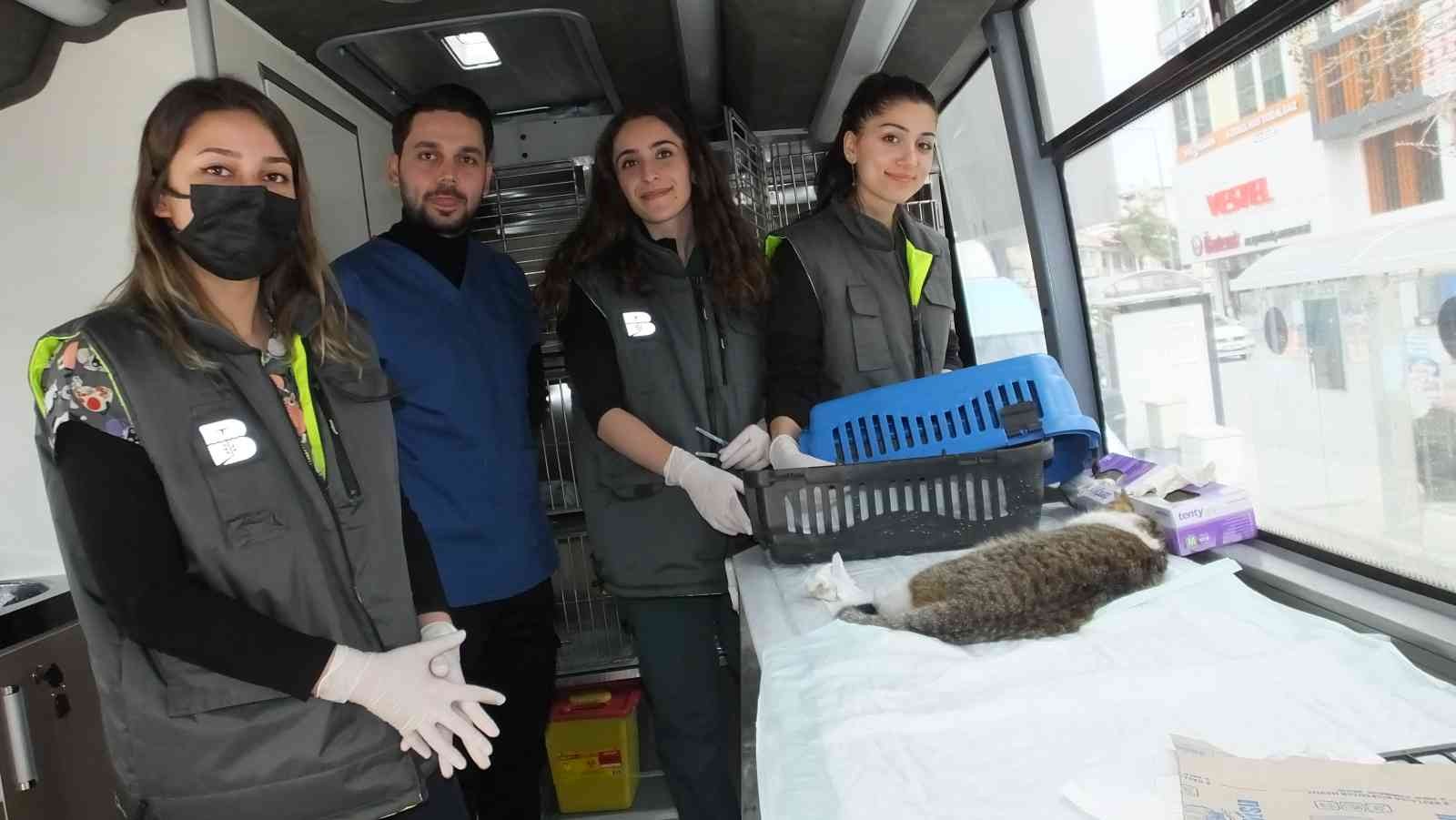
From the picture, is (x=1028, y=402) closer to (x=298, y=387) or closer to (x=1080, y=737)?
(x=1080, y=737)

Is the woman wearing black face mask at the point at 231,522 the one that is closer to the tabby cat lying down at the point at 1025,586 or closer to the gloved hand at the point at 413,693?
the gloved hand at the point at 413,693

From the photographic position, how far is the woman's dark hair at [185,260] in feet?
3.69

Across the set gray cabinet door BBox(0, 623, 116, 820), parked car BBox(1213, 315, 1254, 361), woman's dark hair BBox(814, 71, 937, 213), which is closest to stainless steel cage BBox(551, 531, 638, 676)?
gray cabinet door BBox(0, 623, 116, 820)

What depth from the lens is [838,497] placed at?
146cm

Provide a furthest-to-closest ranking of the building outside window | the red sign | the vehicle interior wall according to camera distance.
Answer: the vehicle interior wall < the red sign < the building outside window

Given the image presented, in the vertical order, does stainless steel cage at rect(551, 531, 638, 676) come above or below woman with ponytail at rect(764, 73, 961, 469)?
below

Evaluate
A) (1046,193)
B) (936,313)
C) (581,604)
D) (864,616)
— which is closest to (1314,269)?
(936,313)

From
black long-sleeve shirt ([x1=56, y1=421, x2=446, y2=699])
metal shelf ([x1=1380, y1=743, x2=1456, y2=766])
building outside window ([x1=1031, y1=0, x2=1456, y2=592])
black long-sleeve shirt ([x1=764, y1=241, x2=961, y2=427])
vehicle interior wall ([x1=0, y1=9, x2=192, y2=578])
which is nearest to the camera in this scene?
metal shelf ([x1=1380, y1=743, x2=1456, y2=766])

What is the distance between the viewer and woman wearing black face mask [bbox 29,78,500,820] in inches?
40.6

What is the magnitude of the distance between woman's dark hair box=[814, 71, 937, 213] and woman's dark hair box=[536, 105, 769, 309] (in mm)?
250

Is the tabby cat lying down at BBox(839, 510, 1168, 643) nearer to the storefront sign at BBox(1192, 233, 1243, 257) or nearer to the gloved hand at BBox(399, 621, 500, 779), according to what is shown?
the gloved hand at BBox(399, 621, 500, 779)

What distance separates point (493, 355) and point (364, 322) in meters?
0.53

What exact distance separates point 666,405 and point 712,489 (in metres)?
0.30

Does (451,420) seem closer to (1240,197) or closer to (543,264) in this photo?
(543,264)
